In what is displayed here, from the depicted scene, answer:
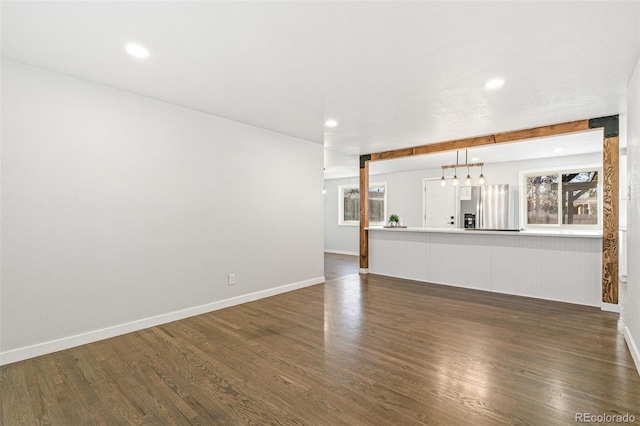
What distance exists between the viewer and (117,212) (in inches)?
127

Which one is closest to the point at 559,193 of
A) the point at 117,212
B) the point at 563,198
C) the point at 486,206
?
the point at 563,198

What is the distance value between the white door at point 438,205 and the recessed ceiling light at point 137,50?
716cm

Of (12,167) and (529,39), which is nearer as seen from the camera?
(529,39)

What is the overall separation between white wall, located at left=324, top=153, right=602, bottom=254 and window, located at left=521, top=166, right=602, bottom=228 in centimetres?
19

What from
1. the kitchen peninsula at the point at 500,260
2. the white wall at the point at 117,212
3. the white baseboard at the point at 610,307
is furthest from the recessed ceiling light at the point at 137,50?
the white baseboard at the point at 610,307

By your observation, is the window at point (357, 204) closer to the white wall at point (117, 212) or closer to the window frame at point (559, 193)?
the window frame at point (559, 193)

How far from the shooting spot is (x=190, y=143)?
12.6 feet

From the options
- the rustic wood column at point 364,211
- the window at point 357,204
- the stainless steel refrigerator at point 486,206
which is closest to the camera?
the rustic wood column at point 364,211

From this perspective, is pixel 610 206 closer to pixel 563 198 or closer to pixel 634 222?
pixel 634 222

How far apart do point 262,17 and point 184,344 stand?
2.88 m

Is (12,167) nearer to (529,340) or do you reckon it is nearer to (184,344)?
(184,344)

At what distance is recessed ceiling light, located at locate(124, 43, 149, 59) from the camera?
243 centimetres

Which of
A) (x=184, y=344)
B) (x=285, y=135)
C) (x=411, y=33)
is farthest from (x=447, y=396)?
(x=285, y=135)

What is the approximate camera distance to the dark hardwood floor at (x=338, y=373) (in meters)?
1.98
